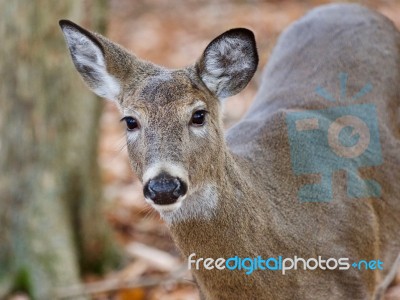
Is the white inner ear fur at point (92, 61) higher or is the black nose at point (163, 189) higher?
the white inner ear fur at point (92, 61)

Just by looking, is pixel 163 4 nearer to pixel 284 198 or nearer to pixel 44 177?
pixel 44 177

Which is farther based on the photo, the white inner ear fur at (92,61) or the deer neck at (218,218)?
the white inner ear fur at (92,61)

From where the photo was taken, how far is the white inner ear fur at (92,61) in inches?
183

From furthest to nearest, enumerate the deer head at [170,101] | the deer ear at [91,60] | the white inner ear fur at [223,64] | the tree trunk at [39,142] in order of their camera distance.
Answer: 1. the tree trunk at [39,142]
2. the deer ear at [91,60]
3. the white inner ear fur at [223,64]
4. the deer head at [170,101]

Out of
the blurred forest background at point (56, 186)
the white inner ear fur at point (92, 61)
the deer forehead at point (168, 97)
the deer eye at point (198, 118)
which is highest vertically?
the white inner ear fur at point (92, 61)

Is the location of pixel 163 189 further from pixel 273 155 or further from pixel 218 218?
pixel 273 155

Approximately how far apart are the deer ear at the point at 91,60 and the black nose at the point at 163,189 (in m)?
0.92

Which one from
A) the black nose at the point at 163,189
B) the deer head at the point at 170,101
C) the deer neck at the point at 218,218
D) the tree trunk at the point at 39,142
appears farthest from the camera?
the tree trunk at the point at 39,142

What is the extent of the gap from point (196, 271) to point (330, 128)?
1347 millimetres

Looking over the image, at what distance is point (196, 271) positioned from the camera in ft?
14.8

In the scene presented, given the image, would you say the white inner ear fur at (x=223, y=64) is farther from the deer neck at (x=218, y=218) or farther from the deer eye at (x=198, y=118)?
the deer neck at (x=218, y=218)

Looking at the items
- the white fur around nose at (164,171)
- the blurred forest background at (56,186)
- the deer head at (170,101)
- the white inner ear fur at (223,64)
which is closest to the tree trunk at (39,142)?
the blurred forest background at (56,186)

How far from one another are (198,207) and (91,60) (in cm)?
107

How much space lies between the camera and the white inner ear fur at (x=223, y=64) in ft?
→ 14.8
